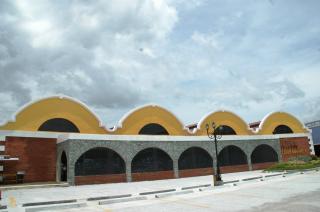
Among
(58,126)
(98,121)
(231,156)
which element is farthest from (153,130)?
(58,126)

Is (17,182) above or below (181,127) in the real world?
below

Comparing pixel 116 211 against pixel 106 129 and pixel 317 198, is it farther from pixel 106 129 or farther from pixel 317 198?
pixel 106 129

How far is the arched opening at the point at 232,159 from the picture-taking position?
34.3 meters

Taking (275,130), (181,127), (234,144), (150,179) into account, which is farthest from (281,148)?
(150,179)

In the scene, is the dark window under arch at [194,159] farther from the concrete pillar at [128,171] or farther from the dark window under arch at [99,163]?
the dark window under arch at [99,163]

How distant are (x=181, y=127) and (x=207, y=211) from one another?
24236 millimetres

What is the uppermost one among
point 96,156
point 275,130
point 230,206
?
point 275,130

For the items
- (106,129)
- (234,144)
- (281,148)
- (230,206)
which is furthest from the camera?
(281,148)

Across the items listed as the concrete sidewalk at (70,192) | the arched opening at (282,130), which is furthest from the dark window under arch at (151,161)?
the arched opening at (282,130)

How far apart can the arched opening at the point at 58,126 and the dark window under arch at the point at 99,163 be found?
452 cm

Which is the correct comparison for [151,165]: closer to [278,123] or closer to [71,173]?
[71,173]

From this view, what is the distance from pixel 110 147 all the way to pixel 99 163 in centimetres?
165

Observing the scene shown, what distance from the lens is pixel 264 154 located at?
38.3 m

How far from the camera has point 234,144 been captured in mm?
35094
